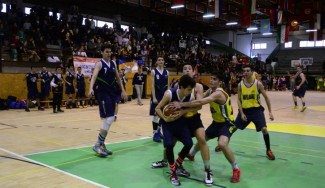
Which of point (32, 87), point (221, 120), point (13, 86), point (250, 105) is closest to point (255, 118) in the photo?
point (250, 105)

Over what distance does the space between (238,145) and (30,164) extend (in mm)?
4013

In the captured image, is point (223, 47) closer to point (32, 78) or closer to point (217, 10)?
point (217, 10)

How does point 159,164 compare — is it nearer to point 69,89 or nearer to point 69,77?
point 69,89

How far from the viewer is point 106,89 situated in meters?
6.27

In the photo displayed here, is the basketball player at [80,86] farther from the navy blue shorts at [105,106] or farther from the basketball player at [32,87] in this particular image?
the navy blue shorts at [105,106]

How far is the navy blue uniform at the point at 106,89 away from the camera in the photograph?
20.2 feet

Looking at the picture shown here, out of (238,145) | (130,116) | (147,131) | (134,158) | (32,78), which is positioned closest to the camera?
(134,158)

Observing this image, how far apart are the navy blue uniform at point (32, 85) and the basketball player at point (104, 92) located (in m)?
8.74

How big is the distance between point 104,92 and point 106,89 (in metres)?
0.07

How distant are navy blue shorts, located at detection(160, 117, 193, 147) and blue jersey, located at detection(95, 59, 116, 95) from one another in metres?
1.81

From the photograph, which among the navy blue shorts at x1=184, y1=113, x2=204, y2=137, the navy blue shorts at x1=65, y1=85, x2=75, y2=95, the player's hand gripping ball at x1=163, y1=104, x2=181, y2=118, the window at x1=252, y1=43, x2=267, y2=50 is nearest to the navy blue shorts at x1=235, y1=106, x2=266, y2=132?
the navy blue shorts at x1=184, y1=113, x2=204, y2=137

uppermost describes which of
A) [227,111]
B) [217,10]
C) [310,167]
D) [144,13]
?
[144,13]

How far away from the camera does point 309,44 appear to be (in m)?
40.7

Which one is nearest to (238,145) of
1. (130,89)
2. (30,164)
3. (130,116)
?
(30,164)
